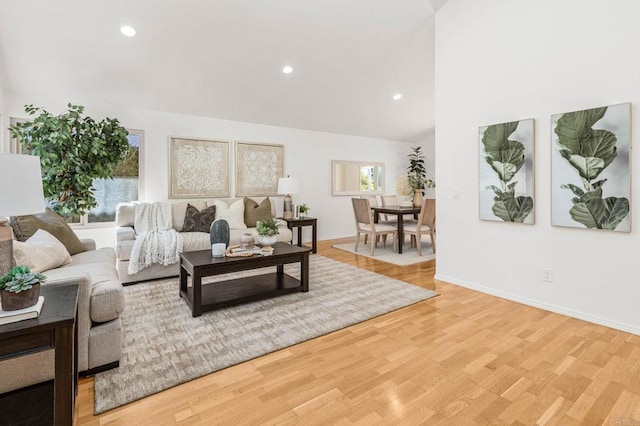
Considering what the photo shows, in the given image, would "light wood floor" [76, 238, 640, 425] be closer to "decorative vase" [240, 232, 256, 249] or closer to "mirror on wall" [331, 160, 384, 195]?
"decorative vase" [240, 232, 256, 249]

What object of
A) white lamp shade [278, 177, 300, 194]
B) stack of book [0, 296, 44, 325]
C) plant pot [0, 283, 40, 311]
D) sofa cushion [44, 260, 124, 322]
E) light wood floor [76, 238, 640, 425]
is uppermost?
white lamp shade [278, 177, 300, 194]

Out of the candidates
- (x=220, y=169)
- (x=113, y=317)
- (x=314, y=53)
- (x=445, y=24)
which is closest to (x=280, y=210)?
(x=220, y=169)

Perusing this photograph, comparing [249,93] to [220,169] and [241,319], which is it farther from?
[241,319]

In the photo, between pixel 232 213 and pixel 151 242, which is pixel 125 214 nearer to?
pixel 151 242

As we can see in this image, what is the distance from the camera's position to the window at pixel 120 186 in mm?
4719

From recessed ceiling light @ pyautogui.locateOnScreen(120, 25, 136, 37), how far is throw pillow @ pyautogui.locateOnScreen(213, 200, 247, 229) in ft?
7.87

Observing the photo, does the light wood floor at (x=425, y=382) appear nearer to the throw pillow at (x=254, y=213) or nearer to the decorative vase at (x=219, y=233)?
the decorative vase at (x=219, y=233)

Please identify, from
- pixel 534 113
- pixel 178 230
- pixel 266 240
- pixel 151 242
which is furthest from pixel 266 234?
pixel 534 113

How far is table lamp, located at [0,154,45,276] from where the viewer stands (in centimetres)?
138

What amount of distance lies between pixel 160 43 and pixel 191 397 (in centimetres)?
363

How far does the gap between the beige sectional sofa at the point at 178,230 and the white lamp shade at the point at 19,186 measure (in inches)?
101

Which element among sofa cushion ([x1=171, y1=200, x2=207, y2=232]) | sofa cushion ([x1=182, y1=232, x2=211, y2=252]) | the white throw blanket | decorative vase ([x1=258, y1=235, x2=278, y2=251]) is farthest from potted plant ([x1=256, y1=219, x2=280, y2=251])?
sofa cushion ([x1=171, y1=200, x2=207, y2=232])

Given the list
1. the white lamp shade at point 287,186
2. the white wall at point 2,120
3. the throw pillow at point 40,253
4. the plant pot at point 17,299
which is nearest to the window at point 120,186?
the white wall at point 2,120

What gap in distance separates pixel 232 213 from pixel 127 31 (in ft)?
8.44
